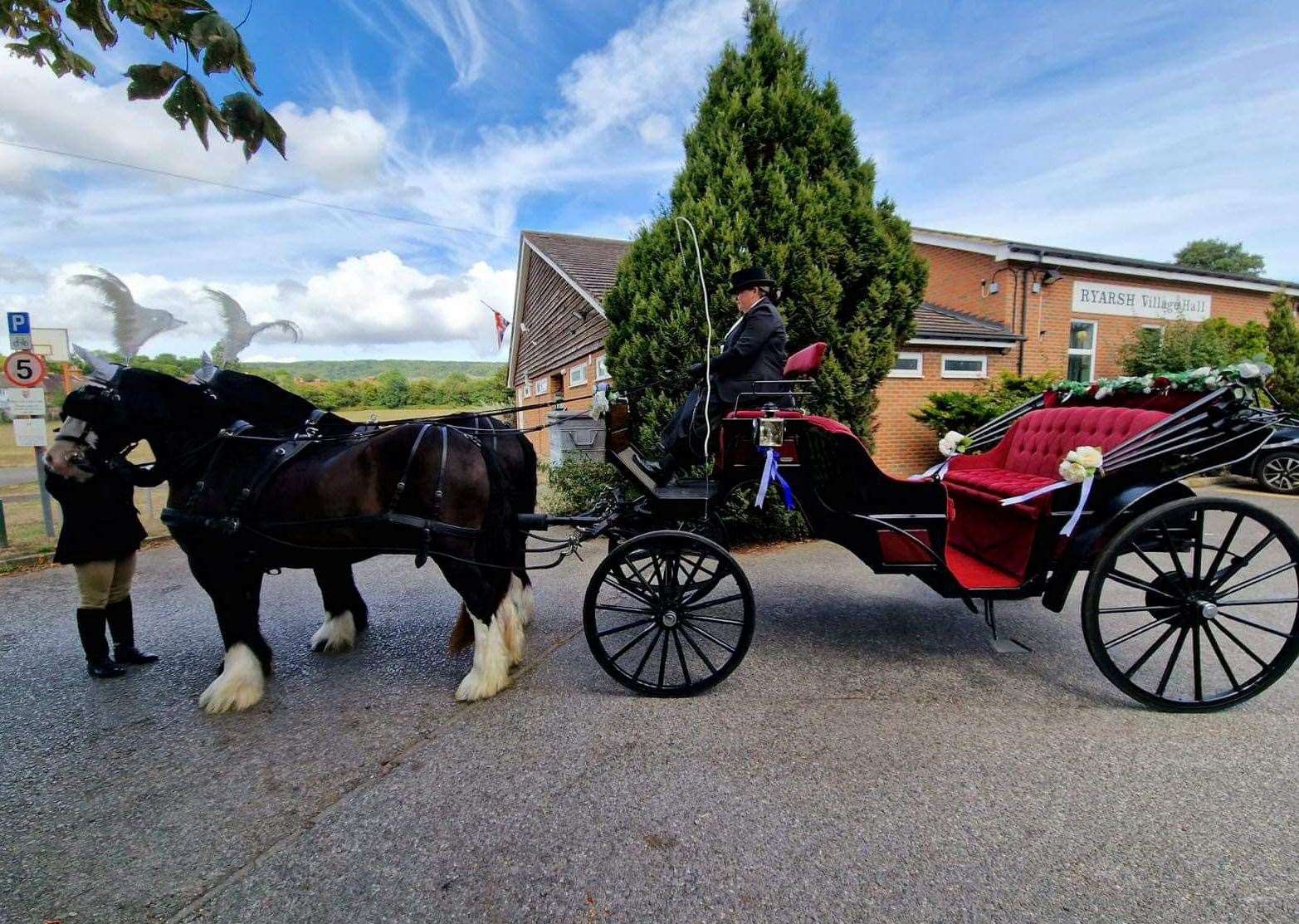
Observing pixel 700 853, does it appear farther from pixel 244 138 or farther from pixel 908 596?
pixel 908 596

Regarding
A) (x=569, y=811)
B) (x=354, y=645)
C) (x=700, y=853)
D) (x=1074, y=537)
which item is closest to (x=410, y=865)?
(x=569, y=811)

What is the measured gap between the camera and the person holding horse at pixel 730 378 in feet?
11.6

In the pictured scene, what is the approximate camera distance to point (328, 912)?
75.8 inches

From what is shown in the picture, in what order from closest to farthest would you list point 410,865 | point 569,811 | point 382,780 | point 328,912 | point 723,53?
point 328,912
point 410,865
point 569,811
point 382,780
point 723,53

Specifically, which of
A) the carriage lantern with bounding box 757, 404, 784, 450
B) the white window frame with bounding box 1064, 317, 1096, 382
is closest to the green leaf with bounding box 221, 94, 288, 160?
the carriage lantern with bounding box 757, 404, 784, 450

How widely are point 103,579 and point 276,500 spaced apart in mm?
1237

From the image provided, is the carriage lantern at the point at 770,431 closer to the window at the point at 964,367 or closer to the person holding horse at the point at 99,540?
the person holding horse at the point at 99,540

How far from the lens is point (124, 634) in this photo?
3797 mm

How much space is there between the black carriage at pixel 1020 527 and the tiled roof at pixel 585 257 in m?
7.71

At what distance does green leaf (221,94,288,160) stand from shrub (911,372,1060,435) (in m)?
10.1

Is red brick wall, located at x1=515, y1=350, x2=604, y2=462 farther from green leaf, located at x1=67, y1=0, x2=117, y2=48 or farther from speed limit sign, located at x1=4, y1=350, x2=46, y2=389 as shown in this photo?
speed limit sign, located at x1=4, y1=350, x2=46, y2=389

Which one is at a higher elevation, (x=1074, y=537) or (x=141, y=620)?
(x=1074, y=537)

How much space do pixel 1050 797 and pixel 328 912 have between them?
2609 mm

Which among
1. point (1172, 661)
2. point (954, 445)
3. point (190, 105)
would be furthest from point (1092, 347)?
point (190, 105)
